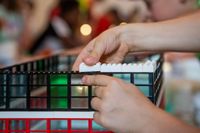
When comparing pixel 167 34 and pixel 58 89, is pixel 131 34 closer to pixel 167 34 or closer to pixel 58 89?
pixel 167 34

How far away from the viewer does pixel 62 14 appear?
3191mm

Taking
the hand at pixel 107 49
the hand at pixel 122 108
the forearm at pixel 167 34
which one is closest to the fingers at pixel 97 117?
the hand at pixel 122 108

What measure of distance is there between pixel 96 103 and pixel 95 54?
0.41 feet

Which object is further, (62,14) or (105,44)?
(62,14)

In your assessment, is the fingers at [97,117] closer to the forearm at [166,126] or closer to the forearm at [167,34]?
the forearm at [166,126]

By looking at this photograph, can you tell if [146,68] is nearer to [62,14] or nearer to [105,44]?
[105,44]

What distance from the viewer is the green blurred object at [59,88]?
1.79 ft

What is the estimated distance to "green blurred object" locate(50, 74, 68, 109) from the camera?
0.55 meters

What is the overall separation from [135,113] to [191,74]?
161cm

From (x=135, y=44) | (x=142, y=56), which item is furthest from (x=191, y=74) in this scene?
(x=135, y=44)

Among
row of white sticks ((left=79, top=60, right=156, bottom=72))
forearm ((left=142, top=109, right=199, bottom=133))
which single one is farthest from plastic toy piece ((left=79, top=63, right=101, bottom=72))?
forearm ((left=142, top=109, right=199, bottom=133))

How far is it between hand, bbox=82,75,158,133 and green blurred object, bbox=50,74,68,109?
0.17ft

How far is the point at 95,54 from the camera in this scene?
0.63m

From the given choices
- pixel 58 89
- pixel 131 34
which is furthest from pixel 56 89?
pixel 131 34
